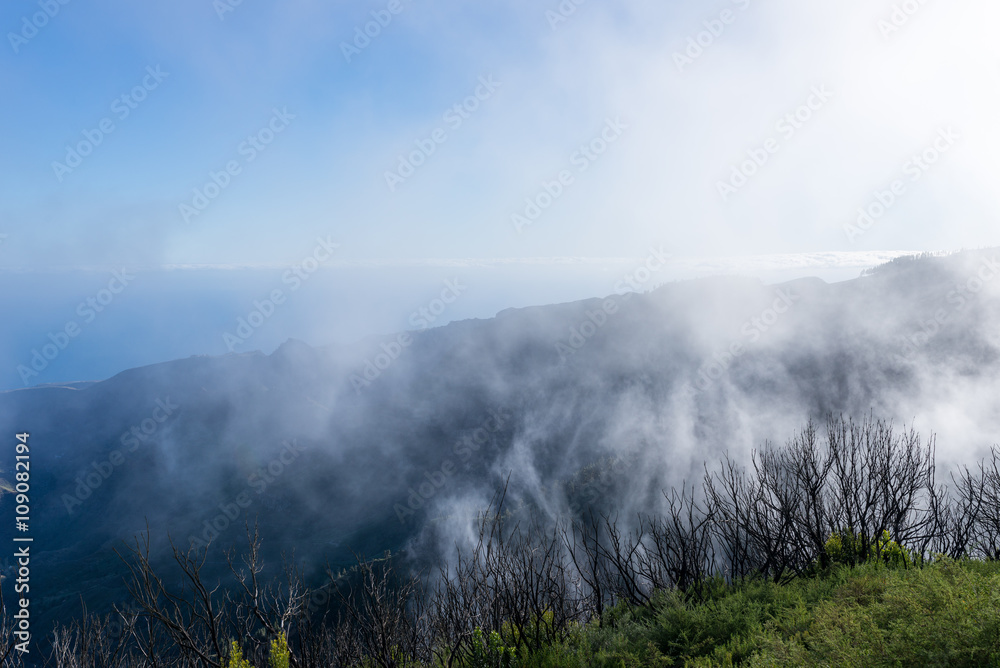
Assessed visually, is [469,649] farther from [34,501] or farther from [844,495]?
[34,501]

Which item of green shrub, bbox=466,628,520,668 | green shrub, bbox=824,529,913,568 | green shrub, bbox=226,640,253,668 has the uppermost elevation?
green shrub, bbox=226,640,253,668

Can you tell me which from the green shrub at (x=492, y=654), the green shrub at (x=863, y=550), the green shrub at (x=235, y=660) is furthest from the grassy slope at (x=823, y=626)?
the green shrub at (x=235, y=660)

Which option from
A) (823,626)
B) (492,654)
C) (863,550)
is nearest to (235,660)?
(492,654)

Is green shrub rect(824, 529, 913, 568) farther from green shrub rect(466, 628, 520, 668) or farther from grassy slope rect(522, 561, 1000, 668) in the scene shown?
green shrub rect(466, 628, 520, 668)

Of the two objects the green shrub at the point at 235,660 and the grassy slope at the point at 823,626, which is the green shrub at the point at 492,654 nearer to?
the grassy slope at the point at 823,626

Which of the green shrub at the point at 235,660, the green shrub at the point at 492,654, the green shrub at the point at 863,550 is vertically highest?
the green shrub at the point at 235,660

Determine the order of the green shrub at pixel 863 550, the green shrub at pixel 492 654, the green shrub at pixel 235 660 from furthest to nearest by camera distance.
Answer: the green shrub at pixel 863 550
the green shrub at pixel 492 654
the green shrub at pixel 235 660

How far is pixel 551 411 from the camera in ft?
360

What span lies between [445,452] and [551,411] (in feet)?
82.5

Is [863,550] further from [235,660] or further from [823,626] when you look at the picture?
[235,660]

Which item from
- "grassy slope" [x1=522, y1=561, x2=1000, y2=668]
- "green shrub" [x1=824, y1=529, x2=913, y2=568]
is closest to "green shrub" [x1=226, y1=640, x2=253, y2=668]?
"grassy slope" [x1=522, y1=561, x2=1000, y2=668]

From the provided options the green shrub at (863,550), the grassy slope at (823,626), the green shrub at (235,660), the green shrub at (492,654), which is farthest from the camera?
the green shrub at (863,550)

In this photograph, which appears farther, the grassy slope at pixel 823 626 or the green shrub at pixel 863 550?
the green shrub at pixel 863 550

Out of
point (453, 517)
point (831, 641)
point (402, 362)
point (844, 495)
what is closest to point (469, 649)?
point (831, 641)
